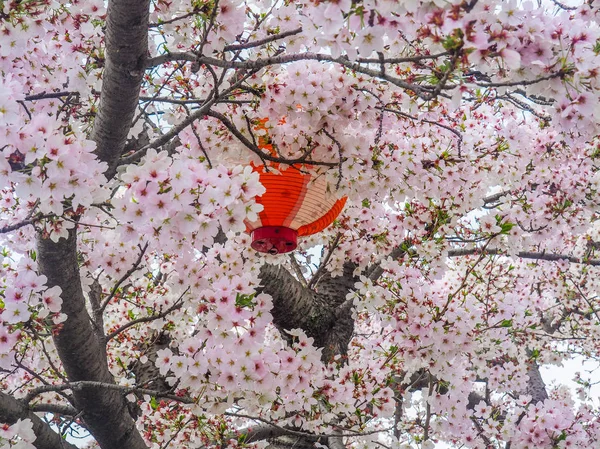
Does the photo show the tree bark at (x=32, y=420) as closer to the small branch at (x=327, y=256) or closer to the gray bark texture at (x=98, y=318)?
the gray bark texture at (x=98, y=318)

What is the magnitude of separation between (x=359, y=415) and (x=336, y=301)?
152cm

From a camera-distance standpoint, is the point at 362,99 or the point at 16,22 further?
the point at 362,99

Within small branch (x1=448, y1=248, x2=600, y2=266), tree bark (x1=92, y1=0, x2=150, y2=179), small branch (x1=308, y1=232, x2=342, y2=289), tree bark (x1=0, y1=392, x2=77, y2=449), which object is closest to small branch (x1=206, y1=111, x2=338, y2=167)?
tree bark (x1=92, y1=0, x2=150, y2=179)

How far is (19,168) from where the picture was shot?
2004mm

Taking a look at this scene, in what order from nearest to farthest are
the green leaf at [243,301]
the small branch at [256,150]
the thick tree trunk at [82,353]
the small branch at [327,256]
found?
the small branch at [256,150], the green leaf at [243,301], the thick tree trunk at [82,353], the small branch at [327,256]

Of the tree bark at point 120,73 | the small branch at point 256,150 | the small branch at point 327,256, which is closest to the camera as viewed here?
the tree bark at point 120,73

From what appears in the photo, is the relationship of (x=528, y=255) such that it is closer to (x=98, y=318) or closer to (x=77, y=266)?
(x=98, y=318)

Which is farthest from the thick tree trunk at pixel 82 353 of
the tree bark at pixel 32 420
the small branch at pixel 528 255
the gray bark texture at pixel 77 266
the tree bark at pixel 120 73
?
the small branch at pixel 528 255

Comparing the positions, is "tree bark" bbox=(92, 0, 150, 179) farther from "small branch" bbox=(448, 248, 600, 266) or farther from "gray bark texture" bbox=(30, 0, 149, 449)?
"small branch" bbox=(448, 248, 600, 266)

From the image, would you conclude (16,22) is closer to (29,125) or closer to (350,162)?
(29,125)

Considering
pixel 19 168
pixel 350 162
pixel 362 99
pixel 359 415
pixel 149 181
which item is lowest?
pixel 359 415

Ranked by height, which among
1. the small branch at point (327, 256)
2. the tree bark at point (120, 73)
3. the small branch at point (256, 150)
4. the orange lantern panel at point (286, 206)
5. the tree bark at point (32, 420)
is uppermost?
the small branch at point (327, 256)

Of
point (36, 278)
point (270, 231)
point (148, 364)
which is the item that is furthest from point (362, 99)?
point (148, 364)

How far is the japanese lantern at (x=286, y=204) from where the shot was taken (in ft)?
8.74
